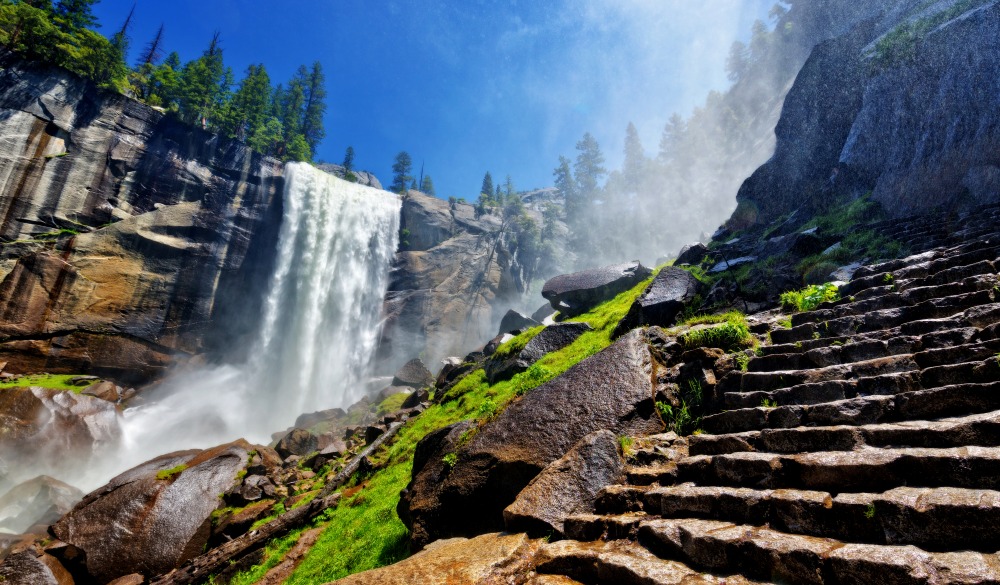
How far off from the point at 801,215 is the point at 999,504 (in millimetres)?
27329

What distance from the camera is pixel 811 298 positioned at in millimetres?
9492

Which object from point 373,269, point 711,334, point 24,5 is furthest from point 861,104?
point 24,5

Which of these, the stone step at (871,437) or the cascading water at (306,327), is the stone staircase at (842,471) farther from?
the cascading water at (306,327)

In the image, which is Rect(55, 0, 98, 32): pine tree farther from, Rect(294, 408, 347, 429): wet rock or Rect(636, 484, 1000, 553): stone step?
Rect(636, 484, 1000, 553): stone step

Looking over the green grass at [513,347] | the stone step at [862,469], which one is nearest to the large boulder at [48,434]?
the green grass at [513,347]

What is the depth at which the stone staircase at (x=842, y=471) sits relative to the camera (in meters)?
2.75

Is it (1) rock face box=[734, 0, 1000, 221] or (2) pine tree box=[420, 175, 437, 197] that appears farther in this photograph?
(2) pine tree box=[420, 175, 437, 197]

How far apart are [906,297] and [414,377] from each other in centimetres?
2682

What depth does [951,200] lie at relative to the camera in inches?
625

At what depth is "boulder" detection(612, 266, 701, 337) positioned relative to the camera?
1214 cm

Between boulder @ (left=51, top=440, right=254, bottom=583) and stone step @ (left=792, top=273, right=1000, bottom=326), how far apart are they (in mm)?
16525

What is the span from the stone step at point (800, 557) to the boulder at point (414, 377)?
1045 inches

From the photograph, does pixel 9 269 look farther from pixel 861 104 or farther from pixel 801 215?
pixel 861 104

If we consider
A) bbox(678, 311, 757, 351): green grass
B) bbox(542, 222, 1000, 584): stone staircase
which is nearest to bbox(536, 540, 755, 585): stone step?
bbox(542, 222, 1000, 584): stone staircase
